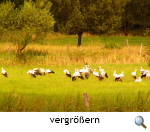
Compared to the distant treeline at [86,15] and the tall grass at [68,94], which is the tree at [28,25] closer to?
the tall grass at [68,94]

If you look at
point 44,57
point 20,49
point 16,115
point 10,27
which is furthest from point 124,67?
point 16,115

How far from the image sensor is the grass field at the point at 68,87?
15336 mm

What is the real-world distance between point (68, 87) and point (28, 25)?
2231cm

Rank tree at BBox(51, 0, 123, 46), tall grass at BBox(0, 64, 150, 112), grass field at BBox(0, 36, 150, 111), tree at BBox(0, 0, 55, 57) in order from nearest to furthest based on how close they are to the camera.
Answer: tall grass at BBox(0, 64, 150, 112)
grass field at BBox(0, 36, 150, 111)
tree at BBox(0, 0, 55, 57)
tree at BBox(51, 0, 123, 46)

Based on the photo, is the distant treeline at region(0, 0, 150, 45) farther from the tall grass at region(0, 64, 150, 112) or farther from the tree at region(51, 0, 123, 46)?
the tall grass at region(0, 64, 150, 112)

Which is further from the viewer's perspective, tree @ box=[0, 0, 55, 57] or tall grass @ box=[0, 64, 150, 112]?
tree @ box=[0, 0, 55, 57]

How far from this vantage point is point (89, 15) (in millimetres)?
64250

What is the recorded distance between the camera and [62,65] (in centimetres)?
4109

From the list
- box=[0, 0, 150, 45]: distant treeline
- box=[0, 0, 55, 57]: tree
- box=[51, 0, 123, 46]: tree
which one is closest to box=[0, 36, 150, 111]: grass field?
box=[0, 0, 55, 57]: tree

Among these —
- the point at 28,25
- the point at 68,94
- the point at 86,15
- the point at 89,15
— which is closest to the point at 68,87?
the point at 68,94

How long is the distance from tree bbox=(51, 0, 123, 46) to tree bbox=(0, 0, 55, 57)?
15856 millimetres

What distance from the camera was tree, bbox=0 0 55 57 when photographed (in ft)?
152

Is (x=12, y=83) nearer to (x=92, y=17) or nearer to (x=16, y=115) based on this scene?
(x=16, y=115)

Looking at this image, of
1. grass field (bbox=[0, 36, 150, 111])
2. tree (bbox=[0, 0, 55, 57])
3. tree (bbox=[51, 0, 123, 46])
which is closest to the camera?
grass field (bbox=[0, 36, 150, 111])
